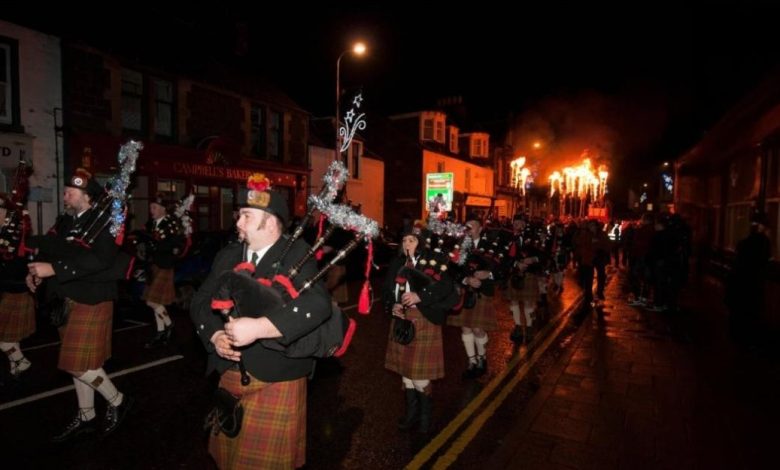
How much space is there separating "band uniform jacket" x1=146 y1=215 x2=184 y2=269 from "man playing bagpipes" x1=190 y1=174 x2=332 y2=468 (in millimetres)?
5130

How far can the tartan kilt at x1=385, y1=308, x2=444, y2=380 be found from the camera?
4.36 metres

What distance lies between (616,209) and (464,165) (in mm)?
54652

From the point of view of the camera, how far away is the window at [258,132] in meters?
20.2

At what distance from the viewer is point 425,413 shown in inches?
176

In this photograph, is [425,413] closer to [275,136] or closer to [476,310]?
[476,310]

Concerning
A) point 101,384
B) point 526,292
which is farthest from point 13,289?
point 526,292

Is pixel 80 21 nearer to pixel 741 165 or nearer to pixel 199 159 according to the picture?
pixel 199 159

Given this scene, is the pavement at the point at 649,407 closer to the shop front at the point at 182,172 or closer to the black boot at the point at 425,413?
the black boot at the point at 425,413

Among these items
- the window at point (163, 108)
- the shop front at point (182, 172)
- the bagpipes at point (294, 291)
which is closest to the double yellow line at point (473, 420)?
the bagpipes at point (294, 291)

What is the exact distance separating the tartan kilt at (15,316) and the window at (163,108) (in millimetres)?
12185

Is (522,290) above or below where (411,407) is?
above

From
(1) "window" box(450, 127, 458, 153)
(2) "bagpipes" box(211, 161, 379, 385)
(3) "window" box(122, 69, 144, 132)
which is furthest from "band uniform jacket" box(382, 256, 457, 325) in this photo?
(1) "window" box(450, 127, 458, 153)

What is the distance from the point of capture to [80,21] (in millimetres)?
14195

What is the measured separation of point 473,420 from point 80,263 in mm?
3935
